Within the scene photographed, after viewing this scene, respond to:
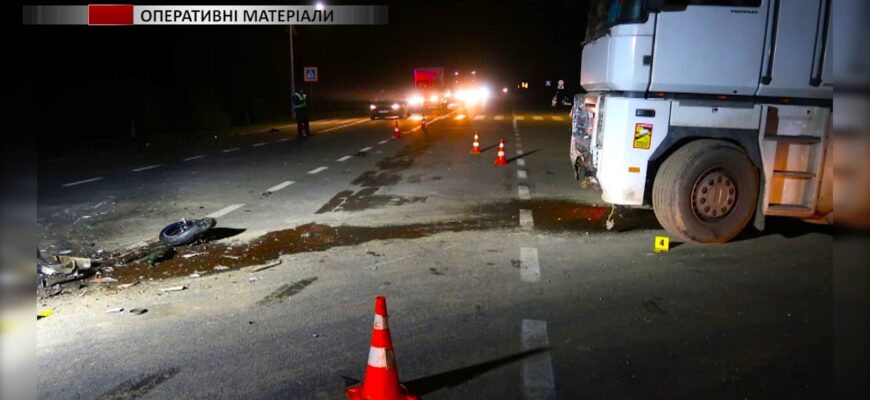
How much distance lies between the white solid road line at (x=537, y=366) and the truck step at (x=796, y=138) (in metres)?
3.83

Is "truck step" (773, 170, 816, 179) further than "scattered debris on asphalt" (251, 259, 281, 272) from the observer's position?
Yes

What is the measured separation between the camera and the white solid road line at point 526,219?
828cm

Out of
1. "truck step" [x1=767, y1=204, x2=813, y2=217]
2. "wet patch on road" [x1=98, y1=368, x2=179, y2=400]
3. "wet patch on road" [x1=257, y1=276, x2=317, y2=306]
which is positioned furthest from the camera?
"truck step" [x1=767, y1=204, x2=813, y2=217]

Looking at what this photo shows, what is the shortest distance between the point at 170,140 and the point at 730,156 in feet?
65.2

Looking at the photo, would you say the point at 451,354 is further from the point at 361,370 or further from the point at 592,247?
the point at 592,247

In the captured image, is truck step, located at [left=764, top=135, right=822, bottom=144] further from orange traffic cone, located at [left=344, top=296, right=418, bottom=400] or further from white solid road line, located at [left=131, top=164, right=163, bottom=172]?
white solid road line, located at [left=131, top=164, right=163, bottom=172]

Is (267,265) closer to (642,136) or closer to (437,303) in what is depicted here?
(437,303)

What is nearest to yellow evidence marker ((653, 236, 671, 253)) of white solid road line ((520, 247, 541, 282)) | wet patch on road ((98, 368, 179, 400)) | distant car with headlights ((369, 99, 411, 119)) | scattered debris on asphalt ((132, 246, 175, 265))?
white solid road line ((520, 247, 541, 282))

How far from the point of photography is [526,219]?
8.65m

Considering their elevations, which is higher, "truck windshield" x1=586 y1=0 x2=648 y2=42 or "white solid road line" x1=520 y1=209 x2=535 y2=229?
"truck windshield" x1=586 y1=0 x2=648 y2=42

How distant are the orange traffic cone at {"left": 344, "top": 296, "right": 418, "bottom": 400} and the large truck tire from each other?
4.59 meters

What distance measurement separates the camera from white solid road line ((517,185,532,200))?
10.3 metres

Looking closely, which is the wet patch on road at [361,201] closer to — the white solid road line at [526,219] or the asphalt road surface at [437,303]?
the asphalt road surface at [437,303]

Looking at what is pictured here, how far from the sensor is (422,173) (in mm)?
13219
